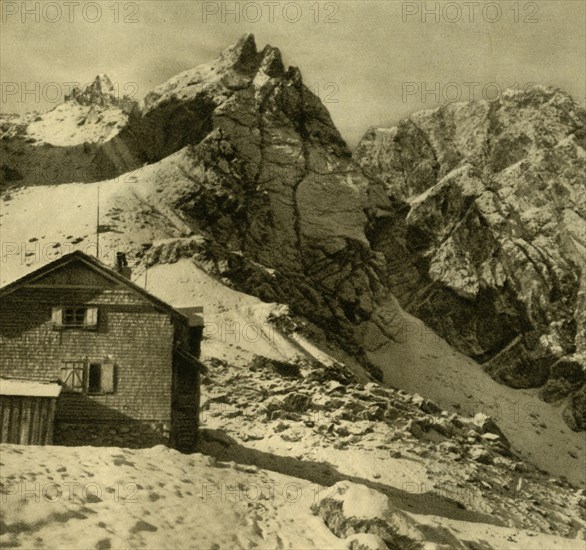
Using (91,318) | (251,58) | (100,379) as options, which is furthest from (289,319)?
(251,58)

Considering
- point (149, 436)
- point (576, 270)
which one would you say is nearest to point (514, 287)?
point (576, 270)

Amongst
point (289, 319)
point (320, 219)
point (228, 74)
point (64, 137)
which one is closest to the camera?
point (289, 319)

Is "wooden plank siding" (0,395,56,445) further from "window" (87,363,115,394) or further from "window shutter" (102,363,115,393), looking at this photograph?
"window shutter" (102,363,115,393)

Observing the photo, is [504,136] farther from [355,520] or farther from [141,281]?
[355,520]

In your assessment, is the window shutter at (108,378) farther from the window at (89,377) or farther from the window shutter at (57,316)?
the window shutter at (57,316)

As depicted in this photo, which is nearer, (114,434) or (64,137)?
Result: (114,434)

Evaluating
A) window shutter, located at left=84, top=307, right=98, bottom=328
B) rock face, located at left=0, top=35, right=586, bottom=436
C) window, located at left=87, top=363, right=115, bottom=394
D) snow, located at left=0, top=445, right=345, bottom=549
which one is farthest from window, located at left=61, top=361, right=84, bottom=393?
rock face, located at left=0, top=35, right=586, bottom=436

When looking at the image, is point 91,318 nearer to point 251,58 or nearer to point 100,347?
point 100,347

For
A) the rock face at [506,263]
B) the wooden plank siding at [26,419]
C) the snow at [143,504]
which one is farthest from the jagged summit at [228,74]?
the snow at [143,504]
